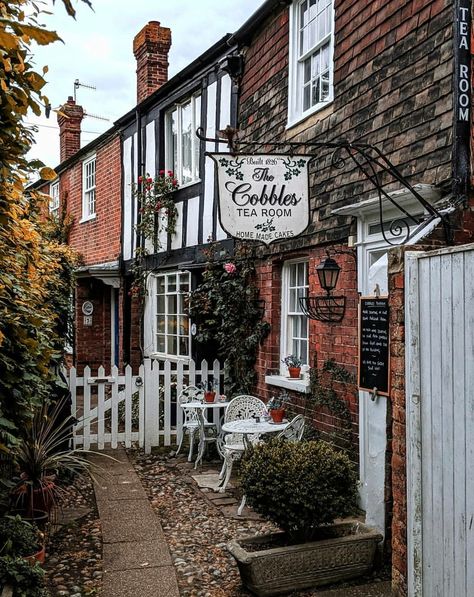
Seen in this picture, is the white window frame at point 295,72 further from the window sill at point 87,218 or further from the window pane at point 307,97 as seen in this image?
the window sill at point 87,218

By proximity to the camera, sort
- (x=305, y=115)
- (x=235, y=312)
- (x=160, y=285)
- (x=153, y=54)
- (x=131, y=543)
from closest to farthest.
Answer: (x=131, y=543) → (x=305, y=115) → (x=235, y=312) → (x=160, y=285) → (x=153, y=54)

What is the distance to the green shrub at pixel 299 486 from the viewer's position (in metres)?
4.36

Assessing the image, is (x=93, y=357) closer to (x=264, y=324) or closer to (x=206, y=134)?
(x=206, y=134)

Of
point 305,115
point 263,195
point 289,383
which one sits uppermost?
point 305,115

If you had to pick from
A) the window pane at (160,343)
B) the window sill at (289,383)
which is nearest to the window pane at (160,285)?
the window pane at (160,343)

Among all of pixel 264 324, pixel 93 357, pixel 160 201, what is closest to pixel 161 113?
pixel 160 201

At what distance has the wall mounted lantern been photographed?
655 centimetres

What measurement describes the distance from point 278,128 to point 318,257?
205 centimetres

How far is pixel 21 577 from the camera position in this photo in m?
3.79

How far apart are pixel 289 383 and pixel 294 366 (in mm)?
218

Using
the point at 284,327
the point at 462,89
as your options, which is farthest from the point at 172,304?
the point at 462,89

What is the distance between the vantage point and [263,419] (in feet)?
23.4

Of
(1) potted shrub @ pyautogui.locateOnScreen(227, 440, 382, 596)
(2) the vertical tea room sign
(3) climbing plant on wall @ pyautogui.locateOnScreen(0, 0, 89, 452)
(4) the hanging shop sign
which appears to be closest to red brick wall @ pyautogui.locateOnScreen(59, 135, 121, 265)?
(2) the vertical tea room sign

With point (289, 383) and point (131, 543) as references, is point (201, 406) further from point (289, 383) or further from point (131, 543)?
point (131, 543)
